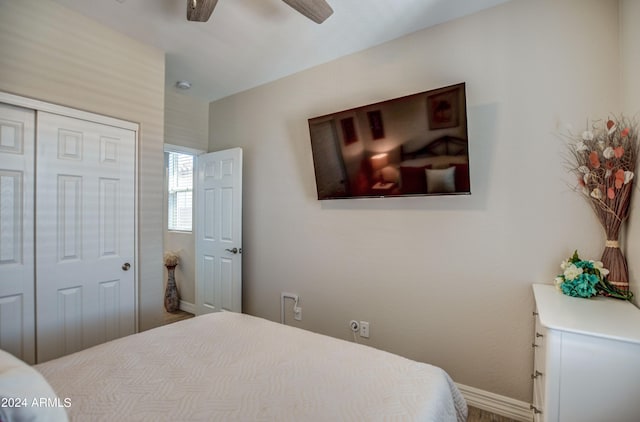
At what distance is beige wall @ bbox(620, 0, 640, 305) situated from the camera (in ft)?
4.71

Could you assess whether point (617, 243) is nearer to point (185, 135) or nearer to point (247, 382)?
point (247, 382)

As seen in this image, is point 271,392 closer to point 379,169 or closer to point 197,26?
point 379,169

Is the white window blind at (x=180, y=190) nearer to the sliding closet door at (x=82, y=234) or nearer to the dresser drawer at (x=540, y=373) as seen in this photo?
the sliding closet door at (x=82, y=234)

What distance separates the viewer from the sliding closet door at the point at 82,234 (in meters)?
1.94

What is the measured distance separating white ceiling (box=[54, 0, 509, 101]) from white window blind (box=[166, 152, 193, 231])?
60.0 inches

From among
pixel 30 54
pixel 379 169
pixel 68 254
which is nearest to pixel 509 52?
pixel 379 169

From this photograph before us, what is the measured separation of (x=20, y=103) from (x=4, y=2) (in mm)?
596

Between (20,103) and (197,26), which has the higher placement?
(197,26)

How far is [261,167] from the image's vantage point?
316 centimetres

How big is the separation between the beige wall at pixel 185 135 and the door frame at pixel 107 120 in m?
0.94

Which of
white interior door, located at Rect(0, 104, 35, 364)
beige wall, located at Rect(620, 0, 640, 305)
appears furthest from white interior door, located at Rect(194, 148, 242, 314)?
beige wall, located at Rect(620, 0, 640, 305)

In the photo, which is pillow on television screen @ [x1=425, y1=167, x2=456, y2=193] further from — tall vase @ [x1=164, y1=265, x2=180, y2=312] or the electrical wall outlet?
tall vase @ [x1=164, y1=265, x2=180, y2=312]

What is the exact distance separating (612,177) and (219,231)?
3.21 metres

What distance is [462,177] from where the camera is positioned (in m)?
1.92
